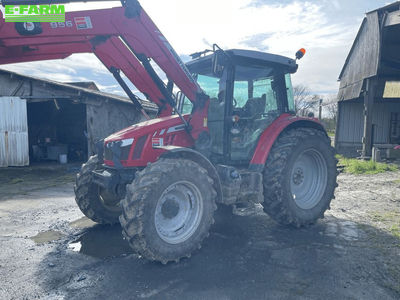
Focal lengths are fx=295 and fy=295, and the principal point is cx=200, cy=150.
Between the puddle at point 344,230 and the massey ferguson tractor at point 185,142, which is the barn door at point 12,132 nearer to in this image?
the massey ferguson tractor at point 185,142

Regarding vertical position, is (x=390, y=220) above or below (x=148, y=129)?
below

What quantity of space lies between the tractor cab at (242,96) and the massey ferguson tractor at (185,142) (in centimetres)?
2

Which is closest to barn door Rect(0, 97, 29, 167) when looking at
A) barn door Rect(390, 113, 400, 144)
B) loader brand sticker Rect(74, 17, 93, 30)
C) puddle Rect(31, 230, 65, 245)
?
puddle Rect(31, 230, 65, 245)

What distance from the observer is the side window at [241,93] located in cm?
451

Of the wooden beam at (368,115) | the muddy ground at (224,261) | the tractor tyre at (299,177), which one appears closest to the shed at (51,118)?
the muddy ground at (224,261)

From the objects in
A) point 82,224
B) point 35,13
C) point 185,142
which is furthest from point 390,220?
point 35,13

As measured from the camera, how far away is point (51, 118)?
677 inches

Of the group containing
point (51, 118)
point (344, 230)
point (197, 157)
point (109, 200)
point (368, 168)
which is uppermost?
point (51, 118)

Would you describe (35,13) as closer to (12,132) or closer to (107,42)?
(107,42)

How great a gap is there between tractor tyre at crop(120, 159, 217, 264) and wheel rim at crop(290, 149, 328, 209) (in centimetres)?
182

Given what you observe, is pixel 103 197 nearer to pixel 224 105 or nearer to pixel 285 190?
pixel 224 105

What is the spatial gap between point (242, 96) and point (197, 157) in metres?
1.50

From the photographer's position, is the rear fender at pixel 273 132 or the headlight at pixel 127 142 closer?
the headlight at pixel 127 142

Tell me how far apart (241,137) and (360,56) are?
438 inches
